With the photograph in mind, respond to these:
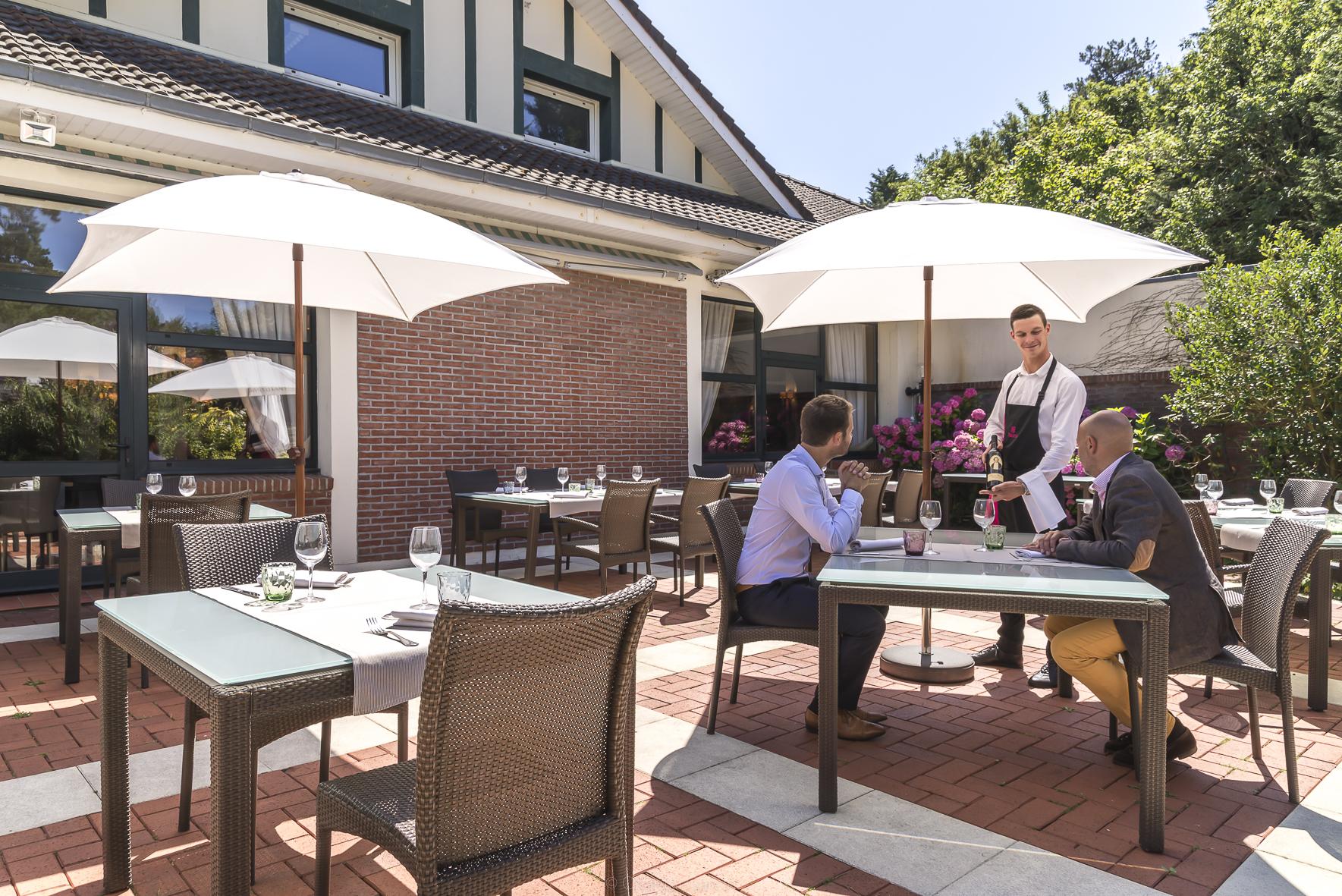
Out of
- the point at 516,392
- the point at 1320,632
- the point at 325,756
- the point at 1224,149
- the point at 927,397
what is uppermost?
the point at 1224,149

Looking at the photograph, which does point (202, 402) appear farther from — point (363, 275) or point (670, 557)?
point (670, 557)

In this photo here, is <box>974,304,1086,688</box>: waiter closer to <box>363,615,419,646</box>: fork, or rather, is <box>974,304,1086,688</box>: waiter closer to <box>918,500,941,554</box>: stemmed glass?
<box>918,500,941,554</box>: stemmed glass

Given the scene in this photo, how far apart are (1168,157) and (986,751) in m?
20.0

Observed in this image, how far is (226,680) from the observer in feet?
5.45

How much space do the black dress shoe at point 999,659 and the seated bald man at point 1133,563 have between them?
1.34 metres

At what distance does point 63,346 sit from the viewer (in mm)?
5941

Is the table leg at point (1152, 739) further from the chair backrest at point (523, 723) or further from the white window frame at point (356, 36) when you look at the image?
the white window frame at point (356, 36)

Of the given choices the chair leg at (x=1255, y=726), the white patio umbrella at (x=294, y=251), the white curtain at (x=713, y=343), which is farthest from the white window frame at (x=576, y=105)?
the chair leg at (x=1255, y=726)

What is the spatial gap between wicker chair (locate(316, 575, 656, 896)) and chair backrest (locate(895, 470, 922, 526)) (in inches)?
230

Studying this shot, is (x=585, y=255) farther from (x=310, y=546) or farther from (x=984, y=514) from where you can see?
(x=310, y=546)

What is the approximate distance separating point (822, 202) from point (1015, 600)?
1275 centimetres

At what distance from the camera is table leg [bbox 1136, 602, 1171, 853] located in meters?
2.44

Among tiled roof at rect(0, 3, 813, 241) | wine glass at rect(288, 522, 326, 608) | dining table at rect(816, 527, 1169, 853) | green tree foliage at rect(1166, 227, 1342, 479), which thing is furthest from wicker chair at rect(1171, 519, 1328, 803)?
tiled roof at rect(0, 3, 813, 241)

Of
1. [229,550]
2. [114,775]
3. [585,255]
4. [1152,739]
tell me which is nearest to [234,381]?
[585,255]
